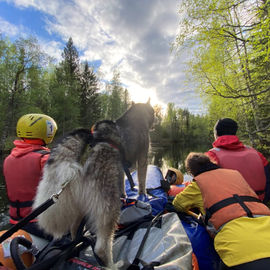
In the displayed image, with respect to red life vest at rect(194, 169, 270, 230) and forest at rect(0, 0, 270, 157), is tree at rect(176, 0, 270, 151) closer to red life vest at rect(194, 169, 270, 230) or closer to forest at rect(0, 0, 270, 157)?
forest at rect(0, 0, 270, 157)

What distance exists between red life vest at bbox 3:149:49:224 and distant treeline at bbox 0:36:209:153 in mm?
4469

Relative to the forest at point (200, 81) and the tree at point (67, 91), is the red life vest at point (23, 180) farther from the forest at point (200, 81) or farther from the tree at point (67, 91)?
the tree at point (67, 91)

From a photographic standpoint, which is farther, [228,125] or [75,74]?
[75,74]

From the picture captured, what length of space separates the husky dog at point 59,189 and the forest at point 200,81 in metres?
4.41

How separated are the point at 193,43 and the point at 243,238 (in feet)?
27.0

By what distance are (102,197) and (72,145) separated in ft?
2.79

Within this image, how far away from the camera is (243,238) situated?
1780 millimetres

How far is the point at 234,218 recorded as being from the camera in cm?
200

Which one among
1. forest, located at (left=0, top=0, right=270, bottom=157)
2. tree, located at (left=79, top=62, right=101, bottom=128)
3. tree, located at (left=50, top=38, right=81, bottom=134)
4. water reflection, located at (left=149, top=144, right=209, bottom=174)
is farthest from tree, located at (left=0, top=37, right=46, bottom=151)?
water reflection, located at (left=149, top=144, right=209, bottom=174)

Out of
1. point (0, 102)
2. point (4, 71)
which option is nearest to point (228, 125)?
point (0, 102)

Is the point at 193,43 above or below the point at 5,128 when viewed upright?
above

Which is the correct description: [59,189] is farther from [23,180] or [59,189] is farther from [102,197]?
[23,180]

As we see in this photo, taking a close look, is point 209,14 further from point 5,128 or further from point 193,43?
point 5,128

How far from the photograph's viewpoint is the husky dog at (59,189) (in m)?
1.94
